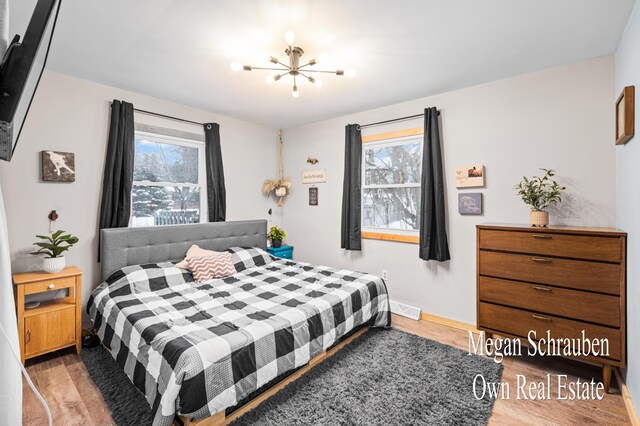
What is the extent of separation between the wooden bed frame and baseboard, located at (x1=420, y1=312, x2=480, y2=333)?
1039 mm

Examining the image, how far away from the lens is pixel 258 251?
3.84 meters

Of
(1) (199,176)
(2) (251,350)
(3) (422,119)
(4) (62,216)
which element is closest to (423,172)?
(3) (422,119)

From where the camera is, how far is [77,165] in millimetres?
2939

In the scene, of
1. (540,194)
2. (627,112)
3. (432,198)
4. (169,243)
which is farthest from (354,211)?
(627,112)

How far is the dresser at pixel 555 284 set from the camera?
2.10 m

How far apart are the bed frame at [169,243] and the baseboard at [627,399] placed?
6.20ft

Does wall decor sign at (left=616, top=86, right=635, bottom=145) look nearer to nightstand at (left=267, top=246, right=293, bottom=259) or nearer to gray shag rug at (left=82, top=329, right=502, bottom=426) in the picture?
gray shag rug at (left=82, top=329, right=502, bottom=426)

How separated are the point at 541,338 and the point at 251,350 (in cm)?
220

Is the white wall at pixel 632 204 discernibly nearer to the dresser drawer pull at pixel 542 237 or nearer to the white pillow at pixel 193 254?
the dresser drawer pull at pixel 542 237

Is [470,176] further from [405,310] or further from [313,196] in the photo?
[313,196]

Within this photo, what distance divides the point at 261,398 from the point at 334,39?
2554mm

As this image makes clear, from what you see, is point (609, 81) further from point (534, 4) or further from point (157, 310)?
point (157, 310)

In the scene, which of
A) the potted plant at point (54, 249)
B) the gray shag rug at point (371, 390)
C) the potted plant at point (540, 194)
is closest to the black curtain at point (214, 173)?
the potted plant at point (54, 249)

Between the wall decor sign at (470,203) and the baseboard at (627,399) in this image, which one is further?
the wall decor sign at (470,203)
